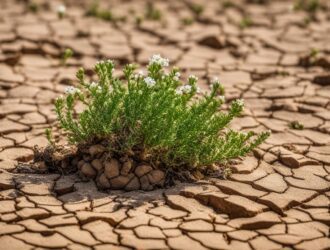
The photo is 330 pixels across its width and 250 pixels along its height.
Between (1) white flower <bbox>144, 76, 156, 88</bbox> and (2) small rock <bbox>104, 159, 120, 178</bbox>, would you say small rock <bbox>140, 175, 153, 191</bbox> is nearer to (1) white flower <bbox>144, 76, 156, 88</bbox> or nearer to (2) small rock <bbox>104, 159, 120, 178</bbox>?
(2) small rock <bbox>104, 159, 120, 178</bbox>

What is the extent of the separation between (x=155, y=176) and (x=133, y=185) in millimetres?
162

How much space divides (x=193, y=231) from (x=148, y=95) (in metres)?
0.98

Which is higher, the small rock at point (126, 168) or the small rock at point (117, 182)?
the small rock at point (126, 168)

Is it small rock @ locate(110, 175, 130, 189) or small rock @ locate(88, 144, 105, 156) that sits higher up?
small rock @ locate(88, 144, 105, 156)

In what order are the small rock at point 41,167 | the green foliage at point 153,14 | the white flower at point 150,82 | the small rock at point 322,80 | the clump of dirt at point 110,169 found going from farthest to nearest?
the green foliage at point 153,14, the small rock at point 322,80, the small rock at point 41,167, the clump of dirt at point 110,169, the white flower at point 150,82

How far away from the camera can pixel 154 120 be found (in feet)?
12.9

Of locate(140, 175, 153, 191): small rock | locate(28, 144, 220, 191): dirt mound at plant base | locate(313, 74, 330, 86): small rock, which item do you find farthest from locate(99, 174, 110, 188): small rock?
locate(313, 74, 330, 86): small rock

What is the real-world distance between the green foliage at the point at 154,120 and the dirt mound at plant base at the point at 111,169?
0.21ft

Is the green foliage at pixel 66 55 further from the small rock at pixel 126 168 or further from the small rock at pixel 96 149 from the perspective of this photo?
the small rock at pixel 126 168

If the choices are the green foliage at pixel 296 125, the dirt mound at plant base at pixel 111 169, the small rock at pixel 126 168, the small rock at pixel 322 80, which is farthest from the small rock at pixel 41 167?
the small rock at pixel 322 80

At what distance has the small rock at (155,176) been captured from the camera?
396 centimetres

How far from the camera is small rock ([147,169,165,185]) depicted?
396cm

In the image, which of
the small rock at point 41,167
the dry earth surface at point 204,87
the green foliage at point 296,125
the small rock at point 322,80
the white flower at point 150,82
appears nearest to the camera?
the dry earth surface at point 204,87

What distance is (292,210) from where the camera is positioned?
3.81 metres
